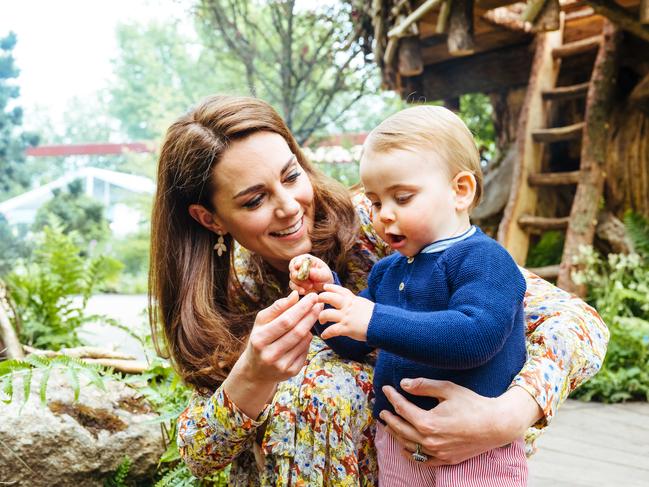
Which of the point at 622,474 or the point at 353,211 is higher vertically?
the point at 353,211

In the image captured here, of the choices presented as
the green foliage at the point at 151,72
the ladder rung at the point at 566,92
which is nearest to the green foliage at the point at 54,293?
the ladder rung at the point at 566,92

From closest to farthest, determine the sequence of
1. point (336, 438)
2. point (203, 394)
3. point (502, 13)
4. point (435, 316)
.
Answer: point (435, 316) → point (336, 438) → point (203, 394) → point (502, 13)

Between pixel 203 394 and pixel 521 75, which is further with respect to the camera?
pixel 521 75

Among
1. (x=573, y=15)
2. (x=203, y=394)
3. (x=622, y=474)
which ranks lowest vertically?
(x=622, y=474)

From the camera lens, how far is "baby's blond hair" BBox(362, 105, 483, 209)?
152 cm

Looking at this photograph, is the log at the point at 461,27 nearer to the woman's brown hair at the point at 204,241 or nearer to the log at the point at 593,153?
the log at the point at 593,153

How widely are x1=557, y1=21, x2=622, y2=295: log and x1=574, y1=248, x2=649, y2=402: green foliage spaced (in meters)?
0.16

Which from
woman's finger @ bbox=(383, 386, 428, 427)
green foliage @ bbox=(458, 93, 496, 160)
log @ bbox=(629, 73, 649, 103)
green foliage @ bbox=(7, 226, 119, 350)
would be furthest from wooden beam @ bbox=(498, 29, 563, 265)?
woman's finger @ bbox=(383, 386, 428, 427)

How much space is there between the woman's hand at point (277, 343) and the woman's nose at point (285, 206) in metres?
0.38

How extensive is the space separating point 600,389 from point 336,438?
2.66 m

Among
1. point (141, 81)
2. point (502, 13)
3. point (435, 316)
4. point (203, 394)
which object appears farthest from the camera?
point (141, 81)

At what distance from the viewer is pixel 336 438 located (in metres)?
1.69

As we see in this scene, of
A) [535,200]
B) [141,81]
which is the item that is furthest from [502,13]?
[141,81]

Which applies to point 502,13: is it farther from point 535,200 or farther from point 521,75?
point 535,200
